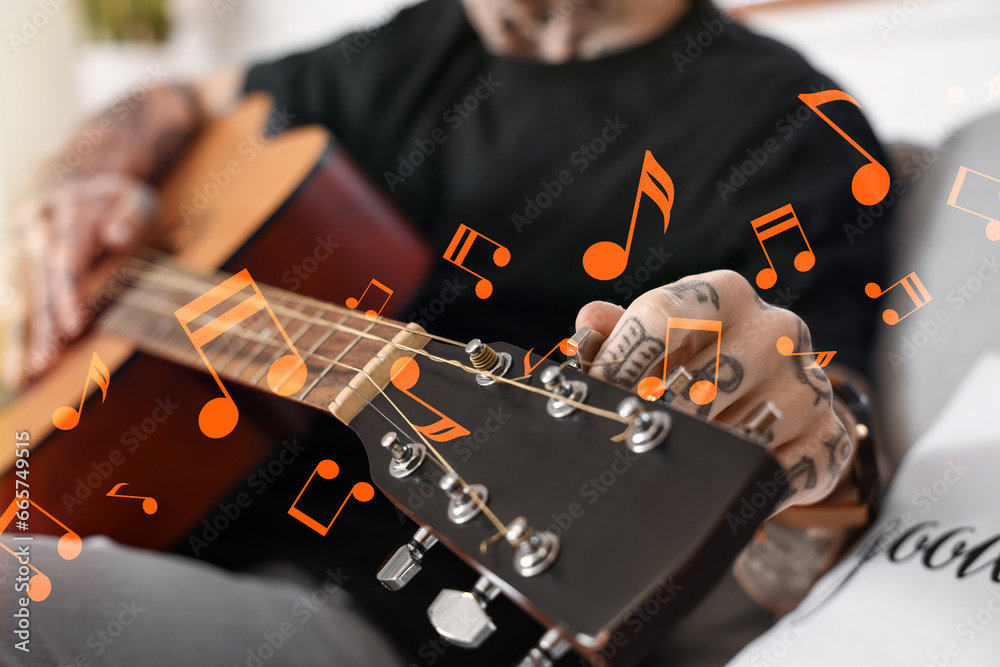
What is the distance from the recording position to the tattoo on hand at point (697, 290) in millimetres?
352

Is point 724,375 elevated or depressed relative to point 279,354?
elevated

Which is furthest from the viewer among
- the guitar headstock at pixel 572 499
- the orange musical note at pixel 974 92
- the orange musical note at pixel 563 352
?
the orange musical note at pixel 974 92

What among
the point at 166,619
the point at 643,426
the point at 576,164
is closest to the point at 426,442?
the point at 643,426

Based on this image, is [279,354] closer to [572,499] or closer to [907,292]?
[572,499]

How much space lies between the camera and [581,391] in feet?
1.08

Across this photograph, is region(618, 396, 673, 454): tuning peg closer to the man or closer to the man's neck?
the man

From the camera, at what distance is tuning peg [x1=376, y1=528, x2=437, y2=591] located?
33 cm

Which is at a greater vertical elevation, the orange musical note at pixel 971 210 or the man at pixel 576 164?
the orange musical note at pixel 971 210

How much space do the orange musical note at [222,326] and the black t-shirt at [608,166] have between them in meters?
0.24

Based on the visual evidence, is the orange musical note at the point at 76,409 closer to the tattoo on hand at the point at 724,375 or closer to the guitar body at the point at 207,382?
the guitar body at the point at 207,382

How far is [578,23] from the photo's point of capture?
2.65ft

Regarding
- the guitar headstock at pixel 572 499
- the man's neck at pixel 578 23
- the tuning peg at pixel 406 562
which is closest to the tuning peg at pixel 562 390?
the guitar headstock at pixel 572 499

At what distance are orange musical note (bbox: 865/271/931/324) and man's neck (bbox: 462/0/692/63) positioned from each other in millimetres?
451

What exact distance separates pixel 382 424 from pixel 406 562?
10cm
